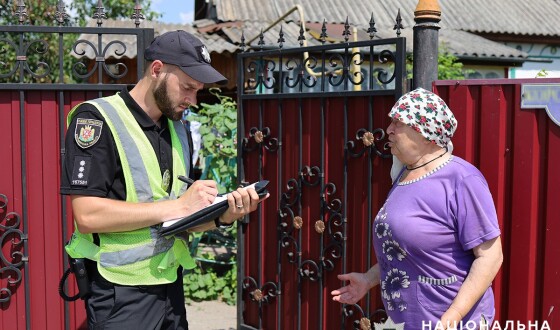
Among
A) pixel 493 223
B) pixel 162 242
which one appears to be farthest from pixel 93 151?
pixel 493 223

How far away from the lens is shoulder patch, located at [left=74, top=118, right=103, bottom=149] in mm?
2459

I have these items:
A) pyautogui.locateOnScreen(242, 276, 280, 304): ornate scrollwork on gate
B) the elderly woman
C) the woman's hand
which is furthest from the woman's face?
pyautogui.locateOnScreen(242, 276, 280, 304): ornate scrollwork on gate

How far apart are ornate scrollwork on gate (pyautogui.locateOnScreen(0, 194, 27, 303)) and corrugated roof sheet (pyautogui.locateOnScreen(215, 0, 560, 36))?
830 cm

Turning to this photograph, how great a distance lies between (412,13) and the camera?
531 inches

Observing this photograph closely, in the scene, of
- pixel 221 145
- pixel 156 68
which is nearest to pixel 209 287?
pixel 221 145

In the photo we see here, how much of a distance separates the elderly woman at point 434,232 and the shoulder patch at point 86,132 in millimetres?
1160

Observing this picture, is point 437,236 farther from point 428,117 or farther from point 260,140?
point 260,140

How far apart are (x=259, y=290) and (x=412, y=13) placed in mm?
10350

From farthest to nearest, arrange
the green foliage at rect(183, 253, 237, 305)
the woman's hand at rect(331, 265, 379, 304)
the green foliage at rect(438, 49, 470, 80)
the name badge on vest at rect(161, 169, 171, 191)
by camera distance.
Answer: the green foliage at rect(438, 49, 470, 80)
the green foliage at rect(183, 253, 237, 305)
the woman's hand at rect(331, 265, 379, 304)
the name badge on vest at rect(161, 169, 171, 191)

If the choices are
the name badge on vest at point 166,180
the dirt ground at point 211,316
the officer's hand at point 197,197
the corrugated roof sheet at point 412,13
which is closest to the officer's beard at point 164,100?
the name badge on vest at point 166,180

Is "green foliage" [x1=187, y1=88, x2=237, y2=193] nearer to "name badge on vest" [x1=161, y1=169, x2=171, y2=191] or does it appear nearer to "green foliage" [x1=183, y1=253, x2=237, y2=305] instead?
"green foliage" [x1=183, y1=253, x2=237, y2=305]

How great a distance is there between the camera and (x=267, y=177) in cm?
429

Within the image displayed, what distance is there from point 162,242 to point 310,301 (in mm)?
1618

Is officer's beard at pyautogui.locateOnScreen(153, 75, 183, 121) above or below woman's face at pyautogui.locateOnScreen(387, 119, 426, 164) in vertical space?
above
